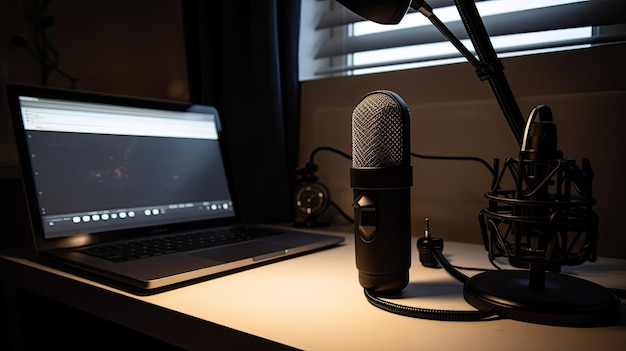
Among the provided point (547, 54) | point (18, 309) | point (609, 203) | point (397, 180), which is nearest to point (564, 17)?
point (547, 54)

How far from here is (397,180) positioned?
47 cm

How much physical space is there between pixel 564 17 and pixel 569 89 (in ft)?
0.49

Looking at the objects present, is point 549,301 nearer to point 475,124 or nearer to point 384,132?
point 384,132

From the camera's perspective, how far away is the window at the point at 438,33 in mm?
803

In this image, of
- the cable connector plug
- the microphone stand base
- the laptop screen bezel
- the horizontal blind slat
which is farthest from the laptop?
the horizontal blind slat

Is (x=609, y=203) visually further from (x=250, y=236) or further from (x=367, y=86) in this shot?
(x=250, y=236)

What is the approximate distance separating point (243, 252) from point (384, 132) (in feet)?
1.08

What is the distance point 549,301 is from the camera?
43 centimetres

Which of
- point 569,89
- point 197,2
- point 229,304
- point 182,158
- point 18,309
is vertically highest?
point 197,2

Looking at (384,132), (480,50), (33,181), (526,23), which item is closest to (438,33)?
(526,23)

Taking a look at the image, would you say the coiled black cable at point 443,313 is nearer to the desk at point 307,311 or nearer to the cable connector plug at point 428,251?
the desk at point 307,311

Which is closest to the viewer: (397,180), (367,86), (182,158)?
(397,180)

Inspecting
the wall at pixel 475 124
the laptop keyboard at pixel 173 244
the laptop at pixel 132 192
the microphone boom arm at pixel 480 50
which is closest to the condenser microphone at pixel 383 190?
the microphone boom arm at pixel 480 50

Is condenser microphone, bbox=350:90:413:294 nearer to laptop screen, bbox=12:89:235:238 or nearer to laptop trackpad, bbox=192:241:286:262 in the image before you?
laptop trackpad, bbox=192:241:286:262
